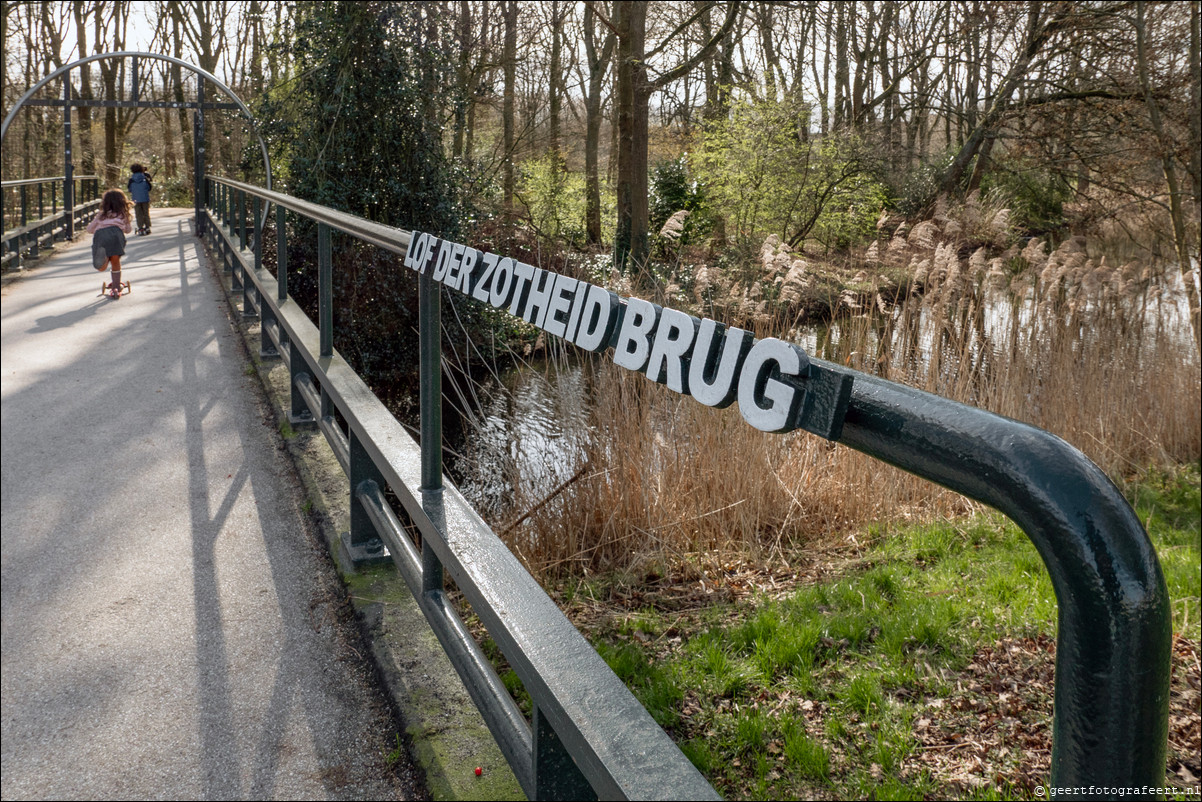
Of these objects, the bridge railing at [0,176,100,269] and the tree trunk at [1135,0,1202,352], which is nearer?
the tree trunk at [1135,0,1202,352]

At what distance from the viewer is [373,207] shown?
12188 mm

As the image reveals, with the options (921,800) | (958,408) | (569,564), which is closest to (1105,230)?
(569,564)

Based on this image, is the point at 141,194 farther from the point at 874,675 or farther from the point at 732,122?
the point at 874,675

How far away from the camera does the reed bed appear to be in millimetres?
5105

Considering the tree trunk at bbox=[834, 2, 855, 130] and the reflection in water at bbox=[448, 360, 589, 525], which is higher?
the tree trunk at bbox=[834, 2, 855, 130]

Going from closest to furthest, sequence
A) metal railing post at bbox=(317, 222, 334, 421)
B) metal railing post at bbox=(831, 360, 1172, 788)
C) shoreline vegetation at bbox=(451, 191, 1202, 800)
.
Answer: metal railing post at bbox=(831, 360, 1172, 788) < shoreline vegetation at bbox=(451, 191, 1202, 800) < metal railing post at bbox=(317, 222, 334, 421)

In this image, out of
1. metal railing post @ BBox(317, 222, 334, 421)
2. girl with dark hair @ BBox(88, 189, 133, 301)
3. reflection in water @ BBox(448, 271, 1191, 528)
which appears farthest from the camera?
girl with dark hair @ BBox(88, 189, 133, 301)

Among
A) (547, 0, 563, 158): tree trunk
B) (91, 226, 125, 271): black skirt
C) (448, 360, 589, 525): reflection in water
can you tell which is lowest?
(448, 360, 589, 525): reflection in water

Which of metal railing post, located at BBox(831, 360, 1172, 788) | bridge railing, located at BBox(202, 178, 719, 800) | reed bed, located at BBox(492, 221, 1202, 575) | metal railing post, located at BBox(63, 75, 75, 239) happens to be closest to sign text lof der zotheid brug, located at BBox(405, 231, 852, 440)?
metal railing post, located at BBox(831, 360, 1172, 788)

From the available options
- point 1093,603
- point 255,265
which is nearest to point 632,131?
point 255,265

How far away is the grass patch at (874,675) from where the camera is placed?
3199mm

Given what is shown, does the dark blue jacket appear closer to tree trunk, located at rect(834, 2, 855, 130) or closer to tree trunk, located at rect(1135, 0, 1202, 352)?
tree trunk, located at rect(834, 2, 855, 130)

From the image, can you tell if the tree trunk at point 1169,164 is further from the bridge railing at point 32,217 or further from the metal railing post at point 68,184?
→ the metal railing post at point 68,184

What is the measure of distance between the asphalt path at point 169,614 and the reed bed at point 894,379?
1.57 m
